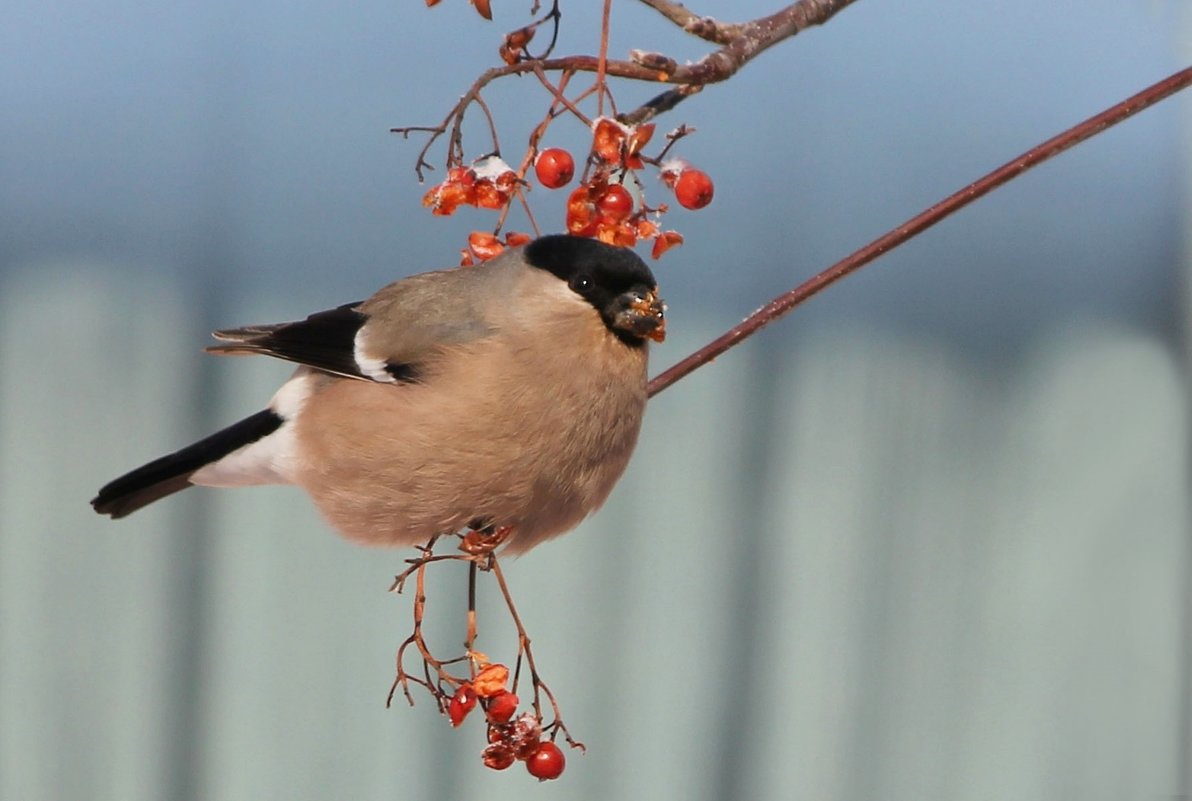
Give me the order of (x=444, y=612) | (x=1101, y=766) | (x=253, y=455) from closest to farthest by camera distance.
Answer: (x=253, y=455) → (x=444, y=612) → (x=1101, y=766)

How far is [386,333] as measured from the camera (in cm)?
98

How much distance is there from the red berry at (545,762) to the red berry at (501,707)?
39 millimetres

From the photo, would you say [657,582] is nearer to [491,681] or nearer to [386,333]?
[386,333]

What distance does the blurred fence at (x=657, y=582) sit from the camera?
74.4 inches

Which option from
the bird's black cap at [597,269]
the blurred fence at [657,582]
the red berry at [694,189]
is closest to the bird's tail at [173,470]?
the bird's black cap at [597,269]

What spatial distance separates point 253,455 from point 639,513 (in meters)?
0.95

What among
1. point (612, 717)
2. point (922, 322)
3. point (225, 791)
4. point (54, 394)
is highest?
point (922, 322)

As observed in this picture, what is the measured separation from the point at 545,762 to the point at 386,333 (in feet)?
1.11

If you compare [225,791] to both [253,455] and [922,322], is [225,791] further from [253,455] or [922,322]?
[922,322]

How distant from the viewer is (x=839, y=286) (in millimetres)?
1939

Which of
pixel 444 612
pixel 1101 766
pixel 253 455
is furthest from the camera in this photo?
pixel 1101 766

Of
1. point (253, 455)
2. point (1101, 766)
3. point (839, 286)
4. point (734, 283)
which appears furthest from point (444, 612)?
point (1101, 766)

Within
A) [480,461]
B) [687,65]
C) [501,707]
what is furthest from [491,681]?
[687,65]

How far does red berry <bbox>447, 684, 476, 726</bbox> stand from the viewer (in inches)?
31.4
